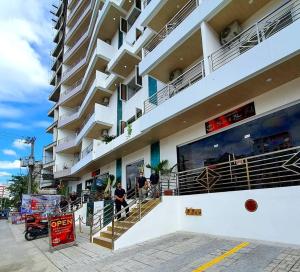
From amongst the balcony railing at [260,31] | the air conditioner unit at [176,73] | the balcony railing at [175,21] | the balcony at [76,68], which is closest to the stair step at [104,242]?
the balcony railing at [260,31]

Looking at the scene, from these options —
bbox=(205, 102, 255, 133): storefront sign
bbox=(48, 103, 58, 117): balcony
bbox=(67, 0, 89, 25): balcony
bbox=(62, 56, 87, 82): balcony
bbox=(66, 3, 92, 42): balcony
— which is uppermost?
bbox=(67, 0, 89, 25): balcony

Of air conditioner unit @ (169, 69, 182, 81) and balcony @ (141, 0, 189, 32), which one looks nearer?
balcony @ (141, 0, 189, 32)

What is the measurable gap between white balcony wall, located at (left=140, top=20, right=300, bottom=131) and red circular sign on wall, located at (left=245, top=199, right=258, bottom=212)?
3788mm

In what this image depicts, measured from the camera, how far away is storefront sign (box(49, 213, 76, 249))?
9328mm

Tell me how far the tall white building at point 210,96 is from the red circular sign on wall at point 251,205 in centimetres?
74

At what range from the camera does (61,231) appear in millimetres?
9664

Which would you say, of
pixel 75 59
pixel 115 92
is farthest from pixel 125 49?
pixel 75 59

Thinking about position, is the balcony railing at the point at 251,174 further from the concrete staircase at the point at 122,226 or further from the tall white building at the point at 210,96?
the concrete staircase at the point at 122,226

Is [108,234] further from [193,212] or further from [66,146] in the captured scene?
[66,146]

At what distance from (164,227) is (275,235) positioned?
13.2 feet

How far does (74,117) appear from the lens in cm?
2984

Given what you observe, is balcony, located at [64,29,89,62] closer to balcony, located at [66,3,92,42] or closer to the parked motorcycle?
balcony, located at [66,3,92,42]

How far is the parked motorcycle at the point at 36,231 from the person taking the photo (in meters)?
12.9

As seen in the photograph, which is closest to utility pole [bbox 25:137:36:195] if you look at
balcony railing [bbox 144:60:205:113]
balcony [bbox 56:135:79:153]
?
balcony [bbox 56:135:79:153]
